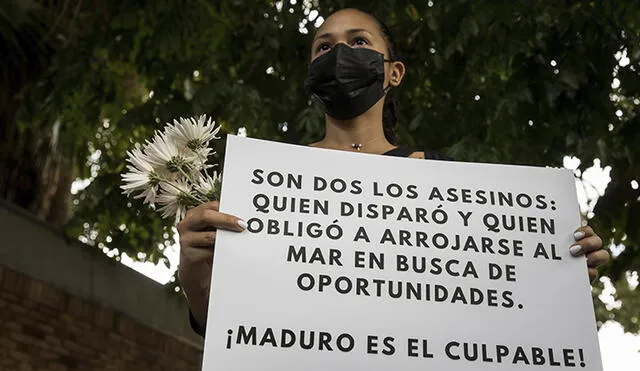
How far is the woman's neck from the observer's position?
273 cm

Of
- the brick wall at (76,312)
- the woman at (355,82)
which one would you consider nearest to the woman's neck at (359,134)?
the woman at (355,82)

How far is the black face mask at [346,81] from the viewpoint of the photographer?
275cm

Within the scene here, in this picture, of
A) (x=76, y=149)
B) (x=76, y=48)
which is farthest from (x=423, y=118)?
(x=76, y=149)

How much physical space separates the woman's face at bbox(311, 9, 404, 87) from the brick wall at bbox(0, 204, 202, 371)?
13.3 ft

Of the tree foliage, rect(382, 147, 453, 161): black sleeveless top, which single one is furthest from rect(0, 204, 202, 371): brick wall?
rect(382, 147, 453, 161): black sleeveless top

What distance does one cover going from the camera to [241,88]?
18.3ft

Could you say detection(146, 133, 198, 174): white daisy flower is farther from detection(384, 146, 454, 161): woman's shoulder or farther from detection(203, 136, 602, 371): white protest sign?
detection(384, 146, 454, 161): woman's shoulder

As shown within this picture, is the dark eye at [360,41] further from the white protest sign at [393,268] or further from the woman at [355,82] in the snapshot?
the white protest sign at [393,268]

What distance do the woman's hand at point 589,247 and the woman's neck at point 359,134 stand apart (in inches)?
23.3

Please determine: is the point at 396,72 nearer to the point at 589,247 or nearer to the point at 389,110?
the point at 389,110

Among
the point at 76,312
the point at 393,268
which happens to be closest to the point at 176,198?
the point at 393,268

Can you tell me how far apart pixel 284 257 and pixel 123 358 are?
6.09 m

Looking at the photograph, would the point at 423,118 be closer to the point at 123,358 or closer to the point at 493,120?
the point at 493,120

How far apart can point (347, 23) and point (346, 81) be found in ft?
0.73
